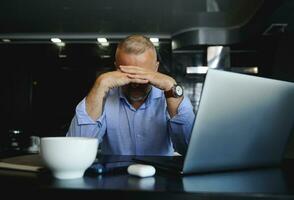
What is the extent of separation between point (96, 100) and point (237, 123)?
488 mm

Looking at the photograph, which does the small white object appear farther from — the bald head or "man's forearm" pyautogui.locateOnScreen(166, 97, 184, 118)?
the bald head

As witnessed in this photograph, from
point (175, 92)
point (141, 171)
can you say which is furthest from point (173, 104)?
point (141, 171)

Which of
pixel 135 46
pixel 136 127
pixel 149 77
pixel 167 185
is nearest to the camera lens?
pixel 167 185

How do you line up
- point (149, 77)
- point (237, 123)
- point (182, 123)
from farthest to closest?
point (182, 123) < point (149, 77) < point (237, 123)

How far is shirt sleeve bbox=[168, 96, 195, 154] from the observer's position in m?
1.17

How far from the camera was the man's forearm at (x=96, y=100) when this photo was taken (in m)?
1.09

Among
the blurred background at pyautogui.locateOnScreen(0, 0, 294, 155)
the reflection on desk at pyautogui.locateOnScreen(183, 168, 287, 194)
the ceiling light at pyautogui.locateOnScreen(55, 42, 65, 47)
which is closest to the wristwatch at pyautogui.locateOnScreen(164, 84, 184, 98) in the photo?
the reflection on desk at pyautogui.locateOnScreen(183, 168, 287, 194)

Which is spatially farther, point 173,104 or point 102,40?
point 102,40

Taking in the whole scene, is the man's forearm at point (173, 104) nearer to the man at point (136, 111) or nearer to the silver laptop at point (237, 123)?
the man at point (136, 111)

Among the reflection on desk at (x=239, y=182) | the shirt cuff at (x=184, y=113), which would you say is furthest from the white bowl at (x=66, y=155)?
the shirt cuff at (x=184, y=113)

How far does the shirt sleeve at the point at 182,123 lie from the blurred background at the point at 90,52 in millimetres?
1908

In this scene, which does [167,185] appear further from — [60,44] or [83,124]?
[60,44]

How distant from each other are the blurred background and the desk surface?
2408mm

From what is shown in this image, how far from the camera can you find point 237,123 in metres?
0.77
